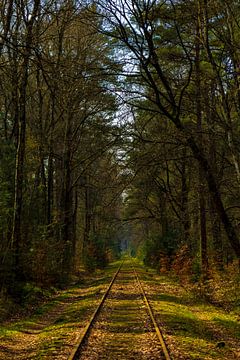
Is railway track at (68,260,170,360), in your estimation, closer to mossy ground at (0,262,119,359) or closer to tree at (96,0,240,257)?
mossy ground at (0,262,119,359)

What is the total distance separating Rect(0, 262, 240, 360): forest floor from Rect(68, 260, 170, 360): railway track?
21 centimetres

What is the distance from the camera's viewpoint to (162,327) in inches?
436

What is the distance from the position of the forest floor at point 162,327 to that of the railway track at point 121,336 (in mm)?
215

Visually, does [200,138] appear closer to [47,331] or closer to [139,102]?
[139,102]

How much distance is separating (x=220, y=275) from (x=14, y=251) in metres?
8.68

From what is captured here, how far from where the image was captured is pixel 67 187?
27.5 metres

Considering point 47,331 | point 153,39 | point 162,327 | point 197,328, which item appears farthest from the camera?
point 153,39

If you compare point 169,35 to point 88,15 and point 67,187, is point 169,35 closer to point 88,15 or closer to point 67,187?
point 88,15

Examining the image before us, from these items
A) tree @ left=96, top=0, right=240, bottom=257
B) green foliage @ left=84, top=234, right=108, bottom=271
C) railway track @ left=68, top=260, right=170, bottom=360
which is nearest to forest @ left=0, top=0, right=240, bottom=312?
tree @ left=96, top=0, right=240, bottom=257

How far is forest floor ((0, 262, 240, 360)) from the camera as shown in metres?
8.70

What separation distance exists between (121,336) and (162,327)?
1366mm

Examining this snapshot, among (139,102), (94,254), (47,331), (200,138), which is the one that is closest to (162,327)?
(47,331)

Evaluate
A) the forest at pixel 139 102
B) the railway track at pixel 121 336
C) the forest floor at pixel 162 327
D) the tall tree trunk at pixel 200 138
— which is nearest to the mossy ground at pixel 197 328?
the forest floor at pixel 162 327

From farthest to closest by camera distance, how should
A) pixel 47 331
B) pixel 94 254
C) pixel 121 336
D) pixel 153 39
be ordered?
pixel 94 254
pixel 153 39
pixel 47 331
pixel 121 336
